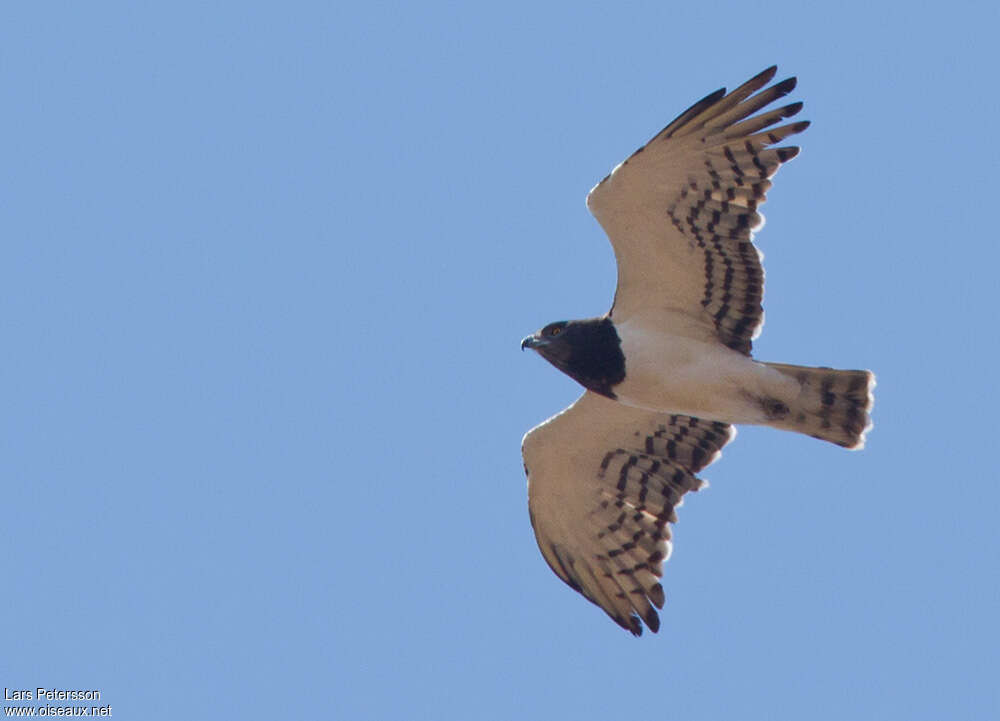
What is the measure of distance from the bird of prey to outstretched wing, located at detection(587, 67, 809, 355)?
1 cm

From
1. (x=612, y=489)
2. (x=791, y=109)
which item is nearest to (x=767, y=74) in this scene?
(x=791, y=109)

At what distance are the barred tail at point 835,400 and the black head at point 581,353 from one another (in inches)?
47.5

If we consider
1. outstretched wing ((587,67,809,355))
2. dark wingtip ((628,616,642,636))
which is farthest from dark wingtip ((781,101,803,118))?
dark wingtip ((628,616,642,636))

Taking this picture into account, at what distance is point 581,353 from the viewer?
41.1 ft

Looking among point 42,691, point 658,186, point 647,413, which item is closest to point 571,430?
point 647,413

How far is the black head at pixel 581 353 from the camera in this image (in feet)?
41.1

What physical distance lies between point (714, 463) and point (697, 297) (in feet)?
4.97

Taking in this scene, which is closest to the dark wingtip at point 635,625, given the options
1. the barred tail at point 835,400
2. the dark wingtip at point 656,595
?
the dark wingtip at point 656,595

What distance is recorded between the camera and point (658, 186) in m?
12.2

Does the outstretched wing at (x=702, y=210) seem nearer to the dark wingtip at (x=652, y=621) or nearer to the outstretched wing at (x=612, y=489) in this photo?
the outstretched wing at (x=612, y=489)

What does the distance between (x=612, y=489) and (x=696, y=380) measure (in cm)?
152

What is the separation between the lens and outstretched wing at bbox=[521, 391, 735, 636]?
43.9 ft

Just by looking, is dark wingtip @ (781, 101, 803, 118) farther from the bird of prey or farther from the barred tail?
the barred tail

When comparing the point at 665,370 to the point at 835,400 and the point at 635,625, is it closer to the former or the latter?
the point at 835,400
